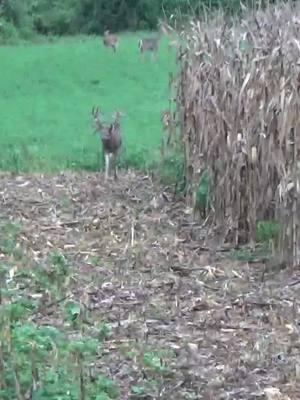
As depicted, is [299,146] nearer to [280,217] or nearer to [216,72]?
[280,217]

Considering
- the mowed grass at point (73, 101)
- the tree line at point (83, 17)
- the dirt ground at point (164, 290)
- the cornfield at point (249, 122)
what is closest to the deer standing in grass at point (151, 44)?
the mowed grass at point (73, 101)

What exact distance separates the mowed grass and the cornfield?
2229 mm

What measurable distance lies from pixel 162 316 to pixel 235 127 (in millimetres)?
2134

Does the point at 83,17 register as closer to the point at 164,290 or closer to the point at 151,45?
the point at 151,45

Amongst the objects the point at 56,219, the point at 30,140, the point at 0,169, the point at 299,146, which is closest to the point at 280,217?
the point at 299,146

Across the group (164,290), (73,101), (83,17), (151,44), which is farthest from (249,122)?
(83,17)

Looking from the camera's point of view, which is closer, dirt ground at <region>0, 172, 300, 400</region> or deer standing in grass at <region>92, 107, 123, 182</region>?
dirt ground at <region>0, 172, 300, 400</region>

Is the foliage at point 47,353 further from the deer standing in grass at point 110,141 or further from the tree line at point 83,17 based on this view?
the tree line at point 83,17

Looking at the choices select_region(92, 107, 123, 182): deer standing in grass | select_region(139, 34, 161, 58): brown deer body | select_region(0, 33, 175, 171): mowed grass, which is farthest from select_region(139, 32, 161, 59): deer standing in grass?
select_region(92, 107, 123, 182): deer standing in grass

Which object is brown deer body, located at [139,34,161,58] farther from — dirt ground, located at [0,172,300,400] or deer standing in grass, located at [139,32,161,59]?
dirt ground, located at [0,172,300,400]

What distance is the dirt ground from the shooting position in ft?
15.7

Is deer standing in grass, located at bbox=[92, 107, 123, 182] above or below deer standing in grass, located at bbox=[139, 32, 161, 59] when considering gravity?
above

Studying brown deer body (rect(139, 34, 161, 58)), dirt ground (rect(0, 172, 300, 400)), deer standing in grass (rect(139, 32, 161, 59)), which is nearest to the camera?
dirt ground (rect(0, 172, 300, 400))

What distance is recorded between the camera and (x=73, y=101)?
16672 millimetres
